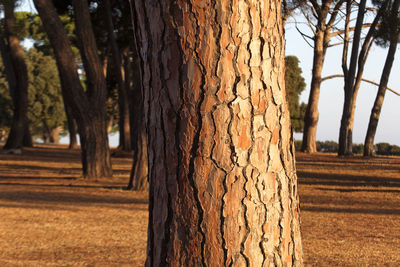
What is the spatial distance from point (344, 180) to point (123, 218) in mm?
6361

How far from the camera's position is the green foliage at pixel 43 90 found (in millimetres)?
36719

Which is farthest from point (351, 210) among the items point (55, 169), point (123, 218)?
point (55, 169)

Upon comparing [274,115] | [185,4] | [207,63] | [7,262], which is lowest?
[7,262]

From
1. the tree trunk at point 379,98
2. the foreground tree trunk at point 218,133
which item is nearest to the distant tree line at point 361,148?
the tree trunk at point 379,98

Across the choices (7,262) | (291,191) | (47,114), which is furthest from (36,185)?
(47,114)

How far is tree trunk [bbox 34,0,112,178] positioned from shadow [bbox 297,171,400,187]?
4926mm

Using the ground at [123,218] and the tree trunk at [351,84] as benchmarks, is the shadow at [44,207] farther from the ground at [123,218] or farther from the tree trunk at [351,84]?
the tree trunk at [351,84]

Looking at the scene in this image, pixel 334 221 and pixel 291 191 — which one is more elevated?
pixel 291 191

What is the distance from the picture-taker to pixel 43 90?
3734 centimetres

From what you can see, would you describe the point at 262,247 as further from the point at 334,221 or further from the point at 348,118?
the point at 348,118

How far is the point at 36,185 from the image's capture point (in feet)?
36.2

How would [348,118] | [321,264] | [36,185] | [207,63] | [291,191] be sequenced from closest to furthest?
[207,63] → [291,191] → [321,264] → [36,185] → [348,118]

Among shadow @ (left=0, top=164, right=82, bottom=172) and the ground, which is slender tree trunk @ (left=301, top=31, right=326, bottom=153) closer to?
the ground

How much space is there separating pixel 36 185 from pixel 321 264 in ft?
26.1
